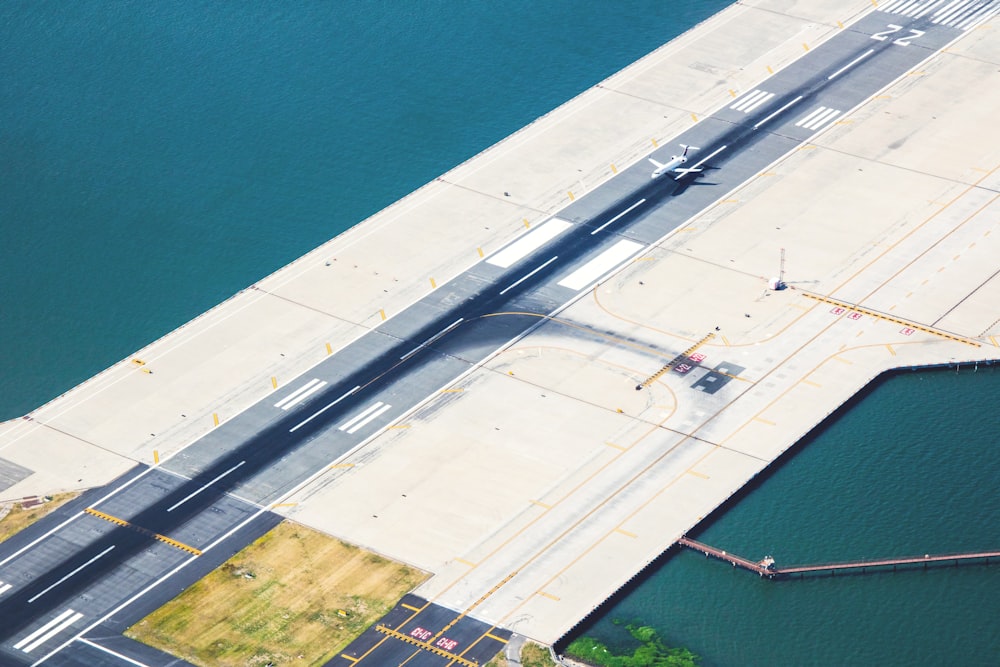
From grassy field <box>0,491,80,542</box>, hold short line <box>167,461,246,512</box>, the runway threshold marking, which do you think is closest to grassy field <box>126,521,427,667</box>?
the runway threshold marking

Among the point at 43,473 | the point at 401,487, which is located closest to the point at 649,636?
the point at 401,487

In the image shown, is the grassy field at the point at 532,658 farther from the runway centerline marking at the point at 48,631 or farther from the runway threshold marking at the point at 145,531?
the runway centerline marking at the point at 48,631

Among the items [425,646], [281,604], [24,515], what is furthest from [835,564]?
[24,515]

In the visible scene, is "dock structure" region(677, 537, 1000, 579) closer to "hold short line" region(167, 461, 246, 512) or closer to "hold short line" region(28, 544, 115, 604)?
"hold short line" region(167, 461, 246, 512)

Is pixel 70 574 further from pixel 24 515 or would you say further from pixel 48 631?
pixel 24 515

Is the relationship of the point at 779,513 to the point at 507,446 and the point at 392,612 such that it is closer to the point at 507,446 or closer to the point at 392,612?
the point at 507,446

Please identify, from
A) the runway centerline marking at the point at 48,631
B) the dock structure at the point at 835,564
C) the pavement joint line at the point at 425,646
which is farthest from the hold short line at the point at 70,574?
the dock structure at the point at 835,564

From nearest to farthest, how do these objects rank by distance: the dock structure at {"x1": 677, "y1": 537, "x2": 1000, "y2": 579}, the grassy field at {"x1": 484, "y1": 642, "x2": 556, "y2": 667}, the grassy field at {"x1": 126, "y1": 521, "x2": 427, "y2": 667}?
the grassy field at {"x1": 484, "y1": 642, "x2": 556, "y2": 667} < the grassy field at {"x1": 126, "y1": 521, "x2": 427, "y2": 667} < the dock structure at {"x1": 677, "y1": 537, "x2": 1000, "y2": 579}
